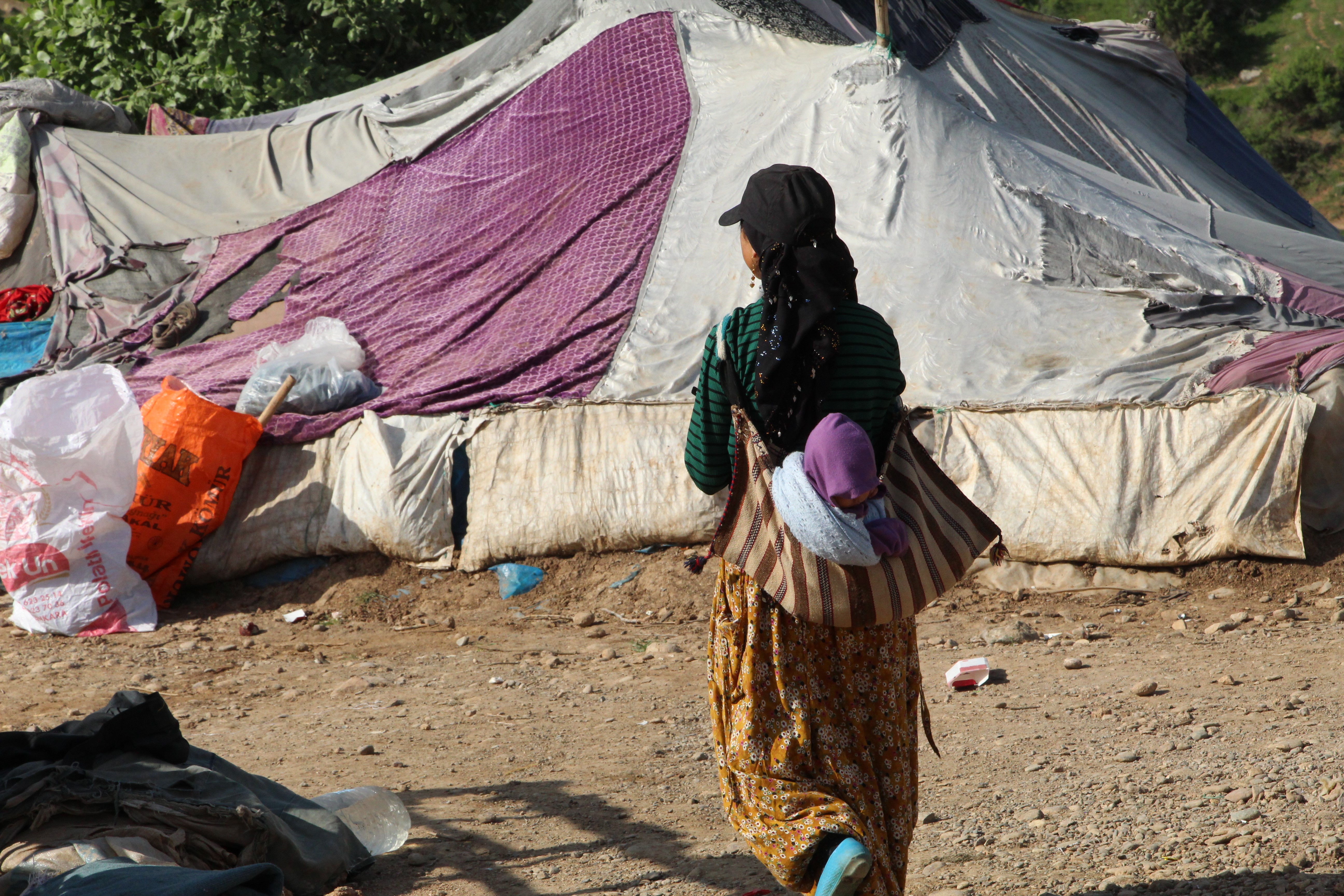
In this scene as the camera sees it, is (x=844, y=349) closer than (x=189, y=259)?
Yes

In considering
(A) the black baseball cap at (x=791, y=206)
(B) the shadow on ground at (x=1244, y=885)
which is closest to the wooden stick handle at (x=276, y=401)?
(A) the black baseball cap at (x=791, y=206)

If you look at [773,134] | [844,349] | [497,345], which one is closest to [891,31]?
[773,134]

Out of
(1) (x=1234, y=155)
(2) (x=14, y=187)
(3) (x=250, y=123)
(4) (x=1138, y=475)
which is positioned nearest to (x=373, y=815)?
(4) (x=1138, y=475)

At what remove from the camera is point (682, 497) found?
4.78 meters

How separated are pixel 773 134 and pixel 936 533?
4.06 metres

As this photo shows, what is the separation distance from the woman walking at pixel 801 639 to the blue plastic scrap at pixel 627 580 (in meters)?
2.74

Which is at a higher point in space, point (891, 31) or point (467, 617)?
point (891, 31)

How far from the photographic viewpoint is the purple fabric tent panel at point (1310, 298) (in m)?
4.94

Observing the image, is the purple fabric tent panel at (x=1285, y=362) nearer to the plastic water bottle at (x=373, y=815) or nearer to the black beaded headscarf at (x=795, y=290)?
the black beaded headscarf at (x=795, y=290)

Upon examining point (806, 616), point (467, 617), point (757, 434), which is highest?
point (757, 434)

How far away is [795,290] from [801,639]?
57 cm

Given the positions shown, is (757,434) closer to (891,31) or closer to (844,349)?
(844,349)

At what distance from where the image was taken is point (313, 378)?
17.7 feet

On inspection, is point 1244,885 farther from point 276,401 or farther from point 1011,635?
point 276,401
